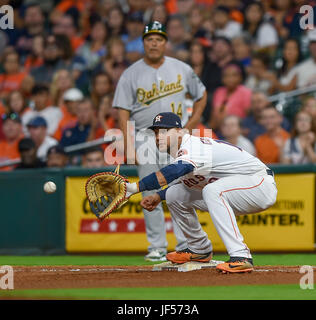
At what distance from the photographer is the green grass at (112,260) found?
8.00 meters

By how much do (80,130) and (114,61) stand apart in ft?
5.42

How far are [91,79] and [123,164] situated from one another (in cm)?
387

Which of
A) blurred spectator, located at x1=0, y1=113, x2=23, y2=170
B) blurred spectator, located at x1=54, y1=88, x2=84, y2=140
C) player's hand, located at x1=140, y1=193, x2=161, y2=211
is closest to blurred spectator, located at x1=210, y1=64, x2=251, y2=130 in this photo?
blurred spectator, located at x1=54, y1=88, x2=84, y2=140

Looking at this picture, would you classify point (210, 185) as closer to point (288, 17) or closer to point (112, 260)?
Answer: point (112, 260)

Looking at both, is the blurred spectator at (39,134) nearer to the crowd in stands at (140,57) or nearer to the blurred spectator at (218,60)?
the crowd in stands at (140,57)

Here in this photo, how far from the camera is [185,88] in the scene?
8.21 metres

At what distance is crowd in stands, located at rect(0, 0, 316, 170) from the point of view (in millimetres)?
10344

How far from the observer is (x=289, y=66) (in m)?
11.5

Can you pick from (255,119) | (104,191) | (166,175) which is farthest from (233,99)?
(166,175)

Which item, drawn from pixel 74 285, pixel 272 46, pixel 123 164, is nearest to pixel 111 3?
pixel 272 46

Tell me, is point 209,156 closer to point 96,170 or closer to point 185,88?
point 185,88

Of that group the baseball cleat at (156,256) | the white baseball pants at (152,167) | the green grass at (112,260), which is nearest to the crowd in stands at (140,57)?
the green grass at (112,260)

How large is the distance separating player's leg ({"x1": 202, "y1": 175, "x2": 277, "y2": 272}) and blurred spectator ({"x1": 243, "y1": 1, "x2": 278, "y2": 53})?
5.88 meters

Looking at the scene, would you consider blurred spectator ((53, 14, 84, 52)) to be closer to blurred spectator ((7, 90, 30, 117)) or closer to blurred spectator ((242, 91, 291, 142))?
blurred spectator ((7, 90, 30, 117))
